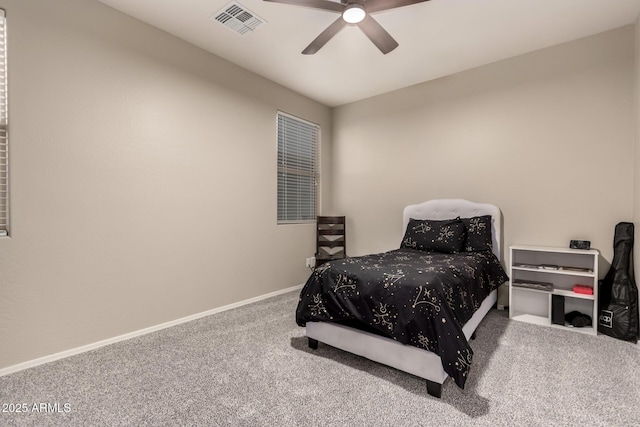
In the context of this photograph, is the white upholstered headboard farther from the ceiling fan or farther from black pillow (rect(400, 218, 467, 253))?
the ceiling fan

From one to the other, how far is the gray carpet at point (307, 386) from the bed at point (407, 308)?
0.17 meters

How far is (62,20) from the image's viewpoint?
2.26m

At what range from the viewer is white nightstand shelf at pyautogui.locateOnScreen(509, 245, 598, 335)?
2777mm

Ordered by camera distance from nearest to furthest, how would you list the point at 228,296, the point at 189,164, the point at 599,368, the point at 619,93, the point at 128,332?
the point at 599,368 < the point at 128,332 < the point at 619,93 < the point at 189,164 < the point at 228,296

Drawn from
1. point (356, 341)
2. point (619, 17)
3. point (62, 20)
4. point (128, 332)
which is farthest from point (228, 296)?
point (619, 17)

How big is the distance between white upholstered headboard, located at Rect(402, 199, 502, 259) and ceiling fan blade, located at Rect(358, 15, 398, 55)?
6.57ft

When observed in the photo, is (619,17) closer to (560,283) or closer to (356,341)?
(560,283)

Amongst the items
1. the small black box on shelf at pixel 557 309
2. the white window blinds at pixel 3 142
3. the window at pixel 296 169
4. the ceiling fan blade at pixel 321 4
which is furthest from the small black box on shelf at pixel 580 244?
the white window blinds at pixel 3 142

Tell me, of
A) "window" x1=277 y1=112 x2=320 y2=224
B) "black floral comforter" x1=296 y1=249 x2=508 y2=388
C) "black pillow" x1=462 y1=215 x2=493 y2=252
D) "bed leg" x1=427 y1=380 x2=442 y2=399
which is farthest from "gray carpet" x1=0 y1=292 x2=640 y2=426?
"window" x1=277 y1=112 x2=320 y2=224

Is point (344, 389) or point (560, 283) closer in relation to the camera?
point (344, 389)

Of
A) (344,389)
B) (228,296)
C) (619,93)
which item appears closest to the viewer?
(344,389)

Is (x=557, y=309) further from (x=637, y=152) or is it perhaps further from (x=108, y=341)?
(x=108, y=341)

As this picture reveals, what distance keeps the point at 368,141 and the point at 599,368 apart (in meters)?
3.48

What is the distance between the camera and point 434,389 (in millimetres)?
1761
